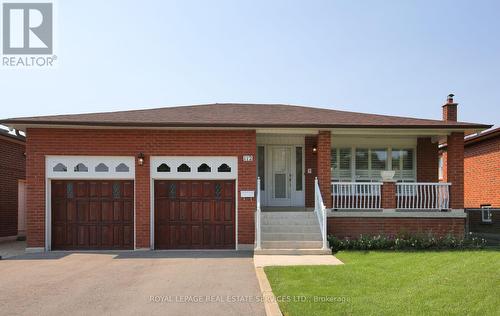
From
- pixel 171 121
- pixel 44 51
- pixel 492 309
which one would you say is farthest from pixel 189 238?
pixel 492 309

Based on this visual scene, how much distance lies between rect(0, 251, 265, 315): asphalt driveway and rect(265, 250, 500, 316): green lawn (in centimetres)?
73

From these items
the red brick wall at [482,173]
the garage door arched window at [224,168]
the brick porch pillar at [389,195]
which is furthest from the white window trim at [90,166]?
the red brick wall at [482,173]

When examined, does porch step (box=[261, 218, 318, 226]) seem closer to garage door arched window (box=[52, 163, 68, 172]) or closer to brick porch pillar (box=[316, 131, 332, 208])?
brick porch pillar (box=[316, 131, 332, 208])

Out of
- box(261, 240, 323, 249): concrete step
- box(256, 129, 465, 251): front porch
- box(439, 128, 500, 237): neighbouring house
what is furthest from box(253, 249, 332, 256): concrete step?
box(439, 128, 500, 237): neighbouring house

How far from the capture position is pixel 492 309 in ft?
18.4

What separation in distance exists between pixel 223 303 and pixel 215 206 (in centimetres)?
617

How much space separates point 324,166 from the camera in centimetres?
1290

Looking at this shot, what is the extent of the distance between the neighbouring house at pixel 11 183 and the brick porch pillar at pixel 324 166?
11099 millimetres

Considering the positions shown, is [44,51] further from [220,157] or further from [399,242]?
[399,242]

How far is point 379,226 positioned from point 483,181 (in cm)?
696

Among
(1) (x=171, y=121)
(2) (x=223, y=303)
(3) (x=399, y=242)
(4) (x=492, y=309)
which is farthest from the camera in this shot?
(1) (x=171, y=121)

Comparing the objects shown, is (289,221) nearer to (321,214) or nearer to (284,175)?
(321,214)

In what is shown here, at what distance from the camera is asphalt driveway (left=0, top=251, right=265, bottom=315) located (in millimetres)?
6473

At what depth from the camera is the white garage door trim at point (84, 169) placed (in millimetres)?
12469
